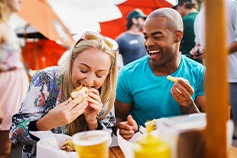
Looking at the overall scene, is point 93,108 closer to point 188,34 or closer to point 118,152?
point 118,152

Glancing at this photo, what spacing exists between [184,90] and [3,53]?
1.18 metres

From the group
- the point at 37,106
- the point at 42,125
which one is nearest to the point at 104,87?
the point at 37,106

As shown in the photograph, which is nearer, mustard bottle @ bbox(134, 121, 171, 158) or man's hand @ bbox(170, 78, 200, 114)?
mustard bottle @ bbox(134, 121, 171, 158)

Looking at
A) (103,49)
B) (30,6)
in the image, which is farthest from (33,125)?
(30,6)

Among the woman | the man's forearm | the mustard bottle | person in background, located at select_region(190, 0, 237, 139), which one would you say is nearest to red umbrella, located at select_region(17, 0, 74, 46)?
the woman

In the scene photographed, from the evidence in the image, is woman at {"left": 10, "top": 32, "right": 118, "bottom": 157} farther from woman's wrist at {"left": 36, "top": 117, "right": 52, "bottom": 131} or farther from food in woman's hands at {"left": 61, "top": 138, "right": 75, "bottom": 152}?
food in woman's hands at {"left": 61, "top": 138, "right": 75, "bottom": 152}

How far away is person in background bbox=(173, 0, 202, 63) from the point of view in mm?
3430

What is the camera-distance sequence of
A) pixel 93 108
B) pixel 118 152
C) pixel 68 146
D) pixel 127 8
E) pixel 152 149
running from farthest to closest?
pixel 127 8 < pixel 93 108 < pixel 118 152 < pixel 68 146 < pixel 152 149

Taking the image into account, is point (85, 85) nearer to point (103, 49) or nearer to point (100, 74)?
point (100, 74)

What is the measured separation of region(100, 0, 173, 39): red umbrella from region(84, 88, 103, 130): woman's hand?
1113mm

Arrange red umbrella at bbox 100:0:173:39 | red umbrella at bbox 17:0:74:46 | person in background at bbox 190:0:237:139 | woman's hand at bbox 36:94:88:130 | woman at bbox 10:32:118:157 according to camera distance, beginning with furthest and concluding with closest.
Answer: person in background at bbox 190:0:237:139, red umbrella at bbox 100:0:173:39, red umbrella at bbox 17:0:74:46, woman at bbox 10:32:118:157, woman's hand at bbox 36:94:88:130

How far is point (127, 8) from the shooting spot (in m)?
3.07

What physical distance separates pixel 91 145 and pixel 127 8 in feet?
7.51

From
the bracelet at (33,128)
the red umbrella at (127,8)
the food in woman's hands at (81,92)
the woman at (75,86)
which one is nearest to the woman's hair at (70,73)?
the woman at (75,86)
